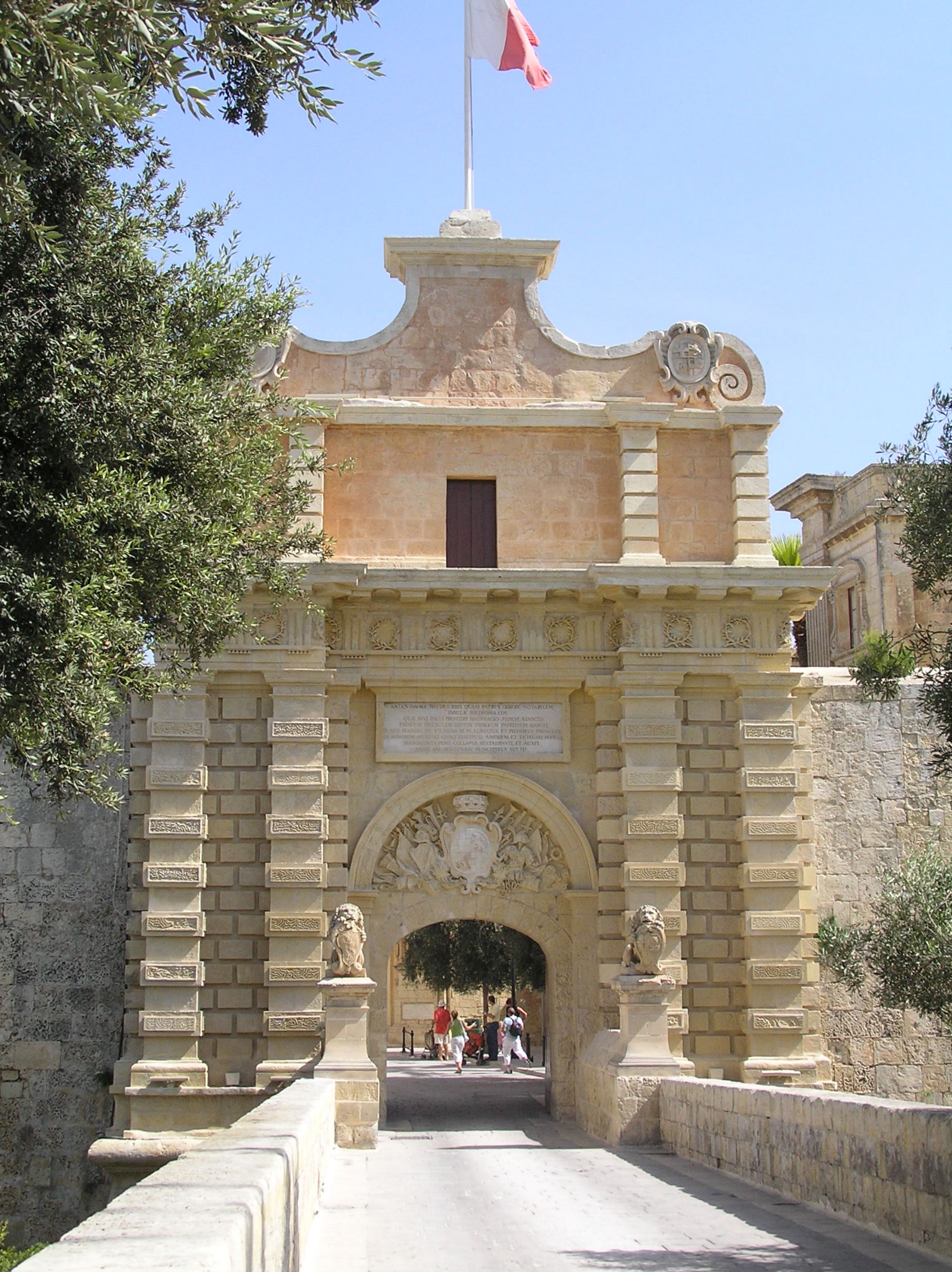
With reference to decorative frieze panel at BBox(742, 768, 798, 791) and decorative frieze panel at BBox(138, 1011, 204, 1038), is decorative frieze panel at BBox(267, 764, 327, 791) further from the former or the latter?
→ decorative frieze panel at BBox(742, 768, 798, 791)

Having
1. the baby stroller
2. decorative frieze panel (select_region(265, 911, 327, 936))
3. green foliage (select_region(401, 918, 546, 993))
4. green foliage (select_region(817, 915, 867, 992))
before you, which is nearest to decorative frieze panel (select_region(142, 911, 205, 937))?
decorative frieze panel (select_region(265, 911, 327, 936))

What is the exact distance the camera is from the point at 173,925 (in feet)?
54.2

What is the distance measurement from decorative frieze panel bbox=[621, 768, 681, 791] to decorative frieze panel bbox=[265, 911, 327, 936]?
3747mm

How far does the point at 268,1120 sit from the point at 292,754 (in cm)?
808

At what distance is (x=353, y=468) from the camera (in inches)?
697

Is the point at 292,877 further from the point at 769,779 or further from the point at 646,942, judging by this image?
the point at 769,779

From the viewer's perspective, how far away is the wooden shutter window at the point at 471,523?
1803 centimetres

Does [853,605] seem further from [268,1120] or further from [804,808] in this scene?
[268,1120]

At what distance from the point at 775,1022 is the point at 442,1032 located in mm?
15954

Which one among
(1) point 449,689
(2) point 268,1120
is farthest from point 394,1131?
(2) point 268,1120

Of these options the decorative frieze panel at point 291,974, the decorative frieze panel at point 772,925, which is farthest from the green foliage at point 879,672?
the decorative frieze panel at point 291,974

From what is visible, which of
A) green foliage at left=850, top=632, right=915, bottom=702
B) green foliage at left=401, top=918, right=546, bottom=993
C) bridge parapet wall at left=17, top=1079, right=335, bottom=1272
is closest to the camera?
bridge parapet wall at left=17, top=1079, right=335, bottom=1272

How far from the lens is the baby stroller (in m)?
30.9

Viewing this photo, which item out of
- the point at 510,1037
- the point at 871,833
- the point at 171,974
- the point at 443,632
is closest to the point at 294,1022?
the point at 171,974
